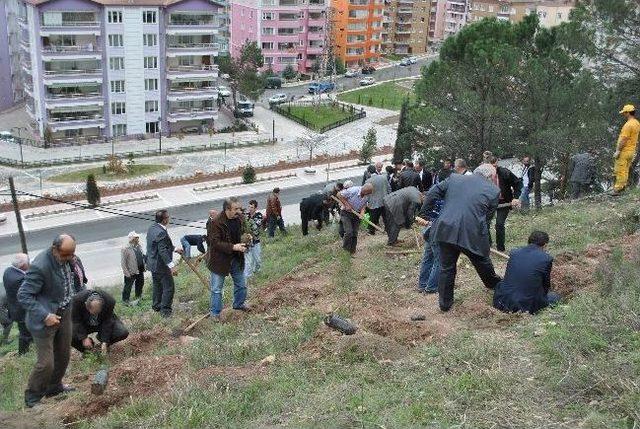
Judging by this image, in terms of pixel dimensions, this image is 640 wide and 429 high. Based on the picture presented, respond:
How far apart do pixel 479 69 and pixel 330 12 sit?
183 feet

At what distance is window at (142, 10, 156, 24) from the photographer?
154 ft

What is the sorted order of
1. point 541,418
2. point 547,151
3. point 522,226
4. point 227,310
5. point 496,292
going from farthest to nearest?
point 547,151 < point 522,226 < point 227,310 < point 496,292 < point 541,418

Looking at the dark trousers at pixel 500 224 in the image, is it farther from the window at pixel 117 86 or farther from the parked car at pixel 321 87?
the parked car at pixel 321 87

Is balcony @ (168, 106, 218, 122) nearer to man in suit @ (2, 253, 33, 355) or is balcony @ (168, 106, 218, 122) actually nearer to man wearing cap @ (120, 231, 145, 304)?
man wearing cap @ (120, 231, 145, 304)

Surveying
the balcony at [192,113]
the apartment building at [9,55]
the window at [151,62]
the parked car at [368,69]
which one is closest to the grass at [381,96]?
the parked car at [368,69]

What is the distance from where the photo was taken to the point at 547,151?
67.4 ft

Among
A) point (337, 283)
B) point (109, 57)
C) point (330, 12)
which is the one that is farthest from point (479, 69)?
point (330, 12)

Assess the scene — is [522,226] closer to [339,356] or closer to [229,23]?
[339,356]

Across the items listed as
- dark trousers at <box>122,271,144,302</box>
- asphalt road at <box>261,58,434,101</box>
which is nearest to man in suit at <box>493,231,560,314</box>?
dark trousers at <box>122,271,144,302</box>

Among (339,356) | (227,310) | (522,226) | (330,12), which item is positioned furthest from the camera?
(330,12)

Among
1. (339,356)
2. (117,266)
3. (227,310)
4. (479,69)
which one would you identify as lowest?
(117,266)

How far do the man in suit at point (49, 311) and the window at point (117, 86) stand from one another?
43576 millimetres

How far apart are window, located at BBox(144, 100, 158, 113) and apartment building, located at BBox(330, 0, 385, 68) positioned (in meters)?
34.5

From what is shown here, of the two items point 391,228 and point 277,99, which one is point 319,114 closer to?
point 277,99
